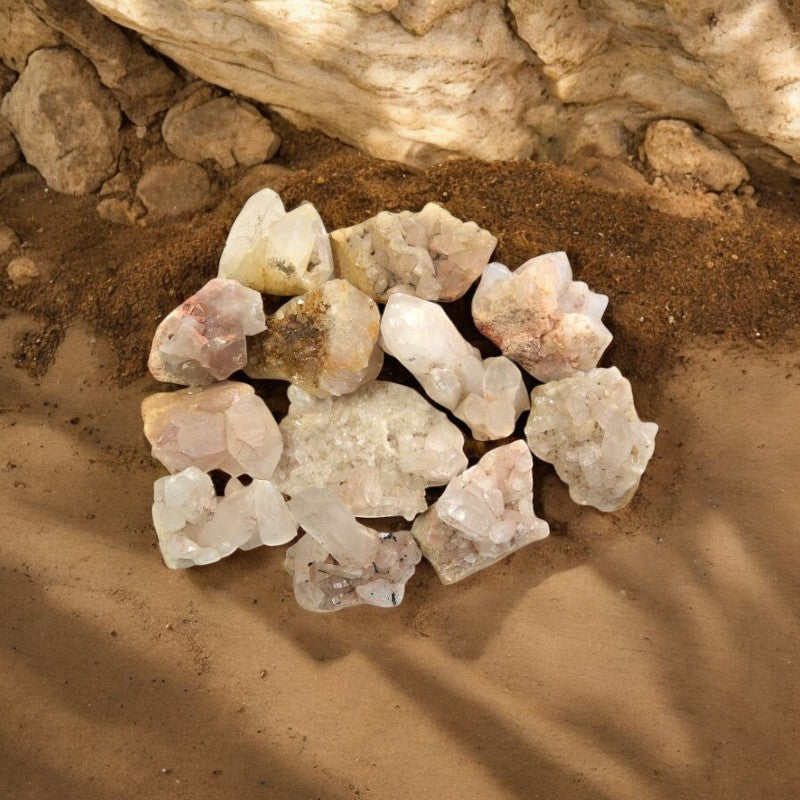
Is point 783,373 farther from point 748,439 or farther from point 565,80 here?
point 565,80

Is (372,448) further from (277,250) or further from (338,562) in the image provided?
(277,250)

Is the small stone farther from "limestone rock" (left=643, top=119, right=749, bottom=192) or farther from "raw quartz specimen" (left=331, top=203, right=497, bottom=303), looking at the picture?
"limestone rock" (left=643, top=119, right=749, bottom=192)

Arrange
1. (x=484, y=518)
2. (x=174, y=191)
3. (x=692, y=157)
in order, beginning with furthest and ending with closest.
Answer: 1. (x=174, y=191)
2. (x=692, y=157)
3. (x=484, y=518)

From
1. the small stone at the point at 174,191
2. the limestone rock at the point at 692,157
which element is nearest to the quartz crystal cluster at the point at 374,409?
the small stone at the point at 174,191

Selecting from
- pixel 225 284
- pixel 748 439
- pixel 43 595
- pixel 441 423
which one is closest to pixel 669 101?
pixel 748 439

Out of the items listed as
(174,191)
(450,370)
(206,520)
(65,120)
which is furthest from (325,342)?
(65,120)

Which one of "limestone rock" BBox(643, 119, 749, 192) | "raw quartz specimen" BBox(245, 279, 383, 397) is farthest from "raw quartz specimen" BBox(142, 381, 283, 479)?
"limestone rock" BBox(643, 119, 749, 192)
